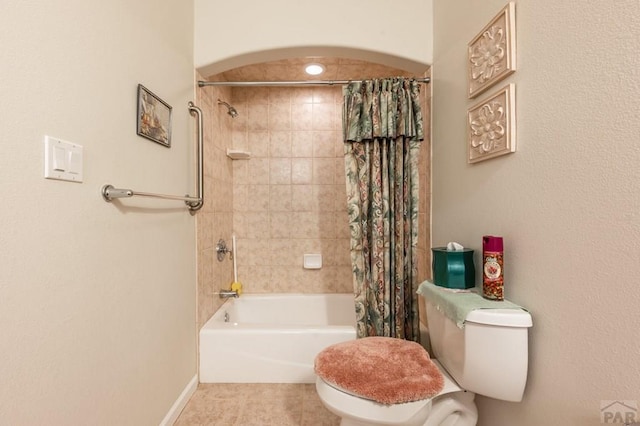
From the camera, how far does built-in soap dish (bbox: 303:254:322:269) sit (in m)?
2.50

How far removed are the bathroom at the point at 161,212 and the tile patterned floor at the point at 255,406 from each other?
0.20 metres

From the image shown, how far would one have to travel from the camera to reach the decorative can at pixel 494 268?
0.99 m

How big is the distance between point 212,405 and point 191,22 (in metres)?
2.22

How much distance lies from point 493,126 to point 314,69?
63.5 inches

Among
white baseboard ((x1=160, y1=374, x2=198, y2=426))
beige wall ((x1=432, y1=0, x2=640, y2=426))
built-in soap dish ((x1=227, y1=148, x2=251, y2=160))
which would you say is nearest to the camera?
beige wall ((x1=432, y1=0, x2=640, y2=426))

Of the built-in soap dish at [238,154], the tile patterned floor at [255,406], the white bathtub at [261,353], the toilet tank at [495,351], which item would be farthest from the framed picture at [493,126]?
the built-in soap dish at [238,154]

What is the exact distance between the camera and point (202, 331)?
5.65ft

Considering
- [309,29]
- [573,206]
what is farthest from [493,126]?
[309,29]

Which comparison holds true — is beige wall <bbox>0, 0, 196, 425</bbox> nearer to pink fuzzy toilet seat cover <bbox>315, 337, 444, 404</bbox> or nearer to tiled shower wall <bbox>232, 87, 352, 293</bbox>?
pink fuzzy toilet seat cover <bbox>315, 337, 444, 404</bbox>

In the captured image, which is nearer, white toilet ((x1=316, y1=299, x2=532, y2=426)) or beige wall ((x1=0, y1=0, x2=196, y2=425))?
beige wall ((x1=0, y1=0, x2=196, y2=425))

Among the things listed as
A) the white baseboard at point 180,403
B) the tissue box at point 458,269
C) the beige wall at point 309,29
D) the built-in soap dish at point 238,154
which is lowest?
the white baseboard at point 180,403

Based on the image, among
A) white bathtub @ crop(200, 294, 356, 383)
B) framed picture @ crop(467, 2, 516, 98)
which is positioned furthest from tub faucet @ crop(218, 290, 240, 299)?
framed picture @ crop(467, 2, 516, 98)

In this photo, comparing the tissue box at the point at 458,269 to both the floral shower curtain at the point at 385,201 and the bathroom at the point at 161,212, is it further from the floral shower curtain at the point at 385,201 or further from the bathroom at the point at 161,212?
the floral shower curtain at the point at 385,201

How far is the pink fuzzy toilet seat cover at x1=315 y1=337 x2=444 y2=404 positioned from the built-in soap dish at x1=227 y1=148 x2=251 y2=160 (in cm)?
174
